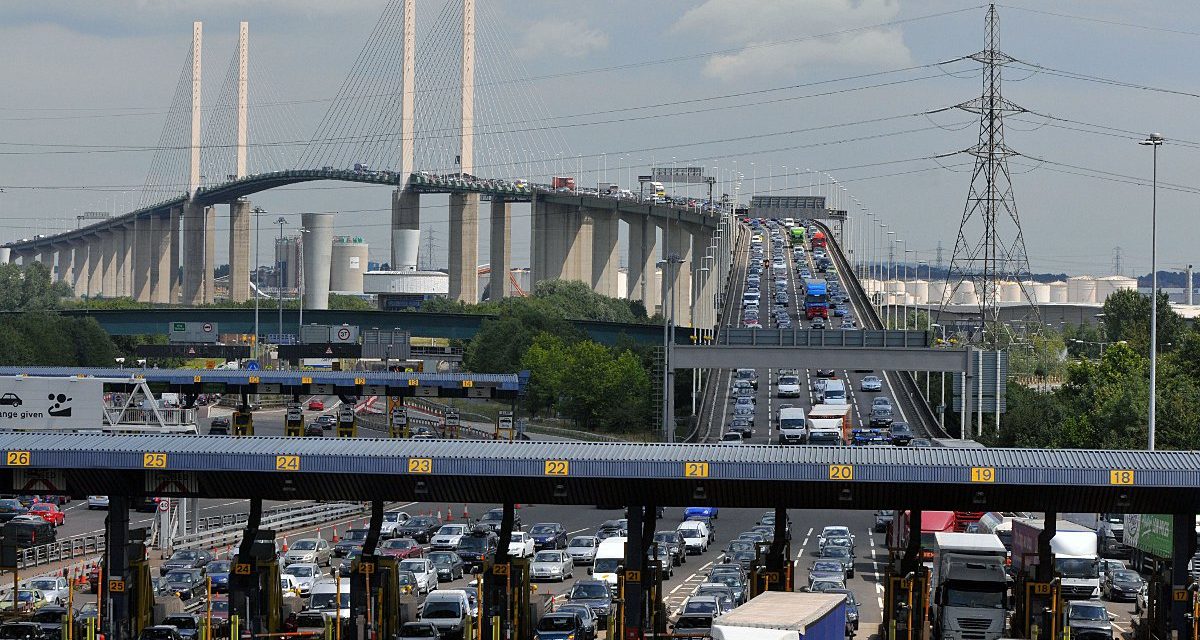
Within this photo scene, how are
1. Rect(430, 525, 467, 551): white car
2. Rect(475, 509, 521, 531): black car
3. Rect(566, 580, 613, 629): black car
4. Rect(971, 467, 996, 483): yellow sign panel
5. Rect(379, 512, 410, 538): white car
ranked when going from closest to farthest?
Rect(971, 467, 996, 483): yellow sign panel < Rect(566, 580, 613, 629): black car < Rect(430, 525, 467, 551): white car < Rect(379, 512, 410, 538): white car < Rect(475, 509, 521, 531): black car

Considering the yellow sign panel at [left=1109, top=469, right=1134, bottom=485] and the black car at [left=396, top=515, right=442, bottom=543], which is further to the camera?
the black car at [left=396, top=515, right=442, bottom=543]

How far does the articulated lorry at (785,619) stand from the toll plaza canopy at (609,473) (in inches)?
95.3

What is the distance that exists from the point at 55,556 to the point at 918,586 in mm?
24648

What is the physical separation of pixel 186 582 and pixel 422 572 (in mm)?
4953

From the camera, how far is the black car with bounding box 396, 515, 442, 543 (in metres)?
49.3

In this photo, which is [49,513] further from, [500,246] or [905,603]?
[500,246]

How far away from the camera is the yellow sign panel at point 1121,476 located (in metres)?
26.6

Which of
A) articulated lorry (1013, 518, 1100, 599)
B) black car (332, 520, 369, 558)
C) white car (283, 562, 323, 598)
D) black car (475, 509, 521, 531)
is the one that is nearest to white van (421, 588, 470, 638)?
white car (283, 562, 323, 598)

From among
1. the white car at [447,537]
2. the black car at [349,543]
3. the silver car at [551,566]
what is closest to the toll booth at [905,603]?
the silver car at [551,566]

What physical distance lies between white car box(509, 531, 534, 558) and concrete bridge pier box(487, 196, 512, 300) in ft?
445

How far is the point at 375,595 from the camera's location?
30141mm

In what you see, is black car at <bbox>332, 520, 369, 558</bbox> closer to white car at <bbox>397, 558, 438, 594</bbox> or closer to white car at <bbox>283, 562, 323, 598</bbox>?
white car at <bbox>283, 562, 323, 598</bbox>

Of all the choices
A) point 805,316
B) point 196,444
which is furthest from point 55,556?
point 805,316

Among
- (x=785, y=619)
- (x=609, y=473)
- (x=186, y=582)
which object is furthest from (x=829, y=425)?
(x=785, y=619)
